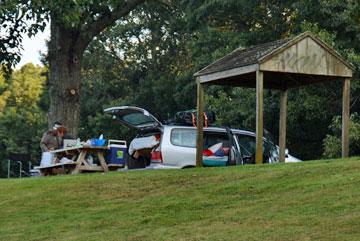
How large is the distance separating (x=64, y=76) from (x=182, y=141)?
5.65 meters

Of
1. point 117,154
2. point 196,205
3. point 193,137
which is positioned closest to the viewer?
point 196,205

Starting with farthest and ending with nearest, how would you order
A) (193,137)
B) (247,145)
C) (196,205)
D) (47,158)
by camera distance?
(47,158) → (247,145) → (193,137) → (196,205)

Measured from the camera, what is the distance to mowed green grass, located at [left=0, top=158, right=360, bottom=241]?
700cm

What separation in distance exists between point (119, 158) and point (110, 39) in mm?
28296

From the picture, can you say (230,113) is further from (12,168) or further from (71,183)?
(12,168)

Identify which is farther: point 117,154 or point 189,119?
point 117,154

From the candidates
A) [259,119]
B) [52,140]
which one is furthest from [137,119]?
[259,119]

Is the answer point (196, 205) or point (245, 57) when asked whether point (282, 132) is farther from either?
point (196, 205)

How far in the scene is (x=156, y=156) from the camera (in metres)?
14.2

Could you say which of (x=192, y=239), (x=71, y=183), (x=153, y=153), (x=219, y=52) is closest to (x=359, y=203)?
(x=192, y=239)

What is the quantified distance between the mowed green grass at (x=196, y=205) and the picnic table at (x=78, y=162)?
274 cm

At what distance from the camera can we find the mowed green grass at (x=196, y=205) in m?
7.00

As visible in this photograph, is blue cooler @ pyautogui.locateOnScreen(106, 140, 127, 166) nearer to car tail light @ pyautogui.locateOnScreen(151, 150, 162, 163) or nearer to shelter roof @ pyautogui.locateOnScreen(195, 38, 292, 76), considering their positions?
car tail light @ pyautogui.locateOnScreen(151, 150, 162, 163)

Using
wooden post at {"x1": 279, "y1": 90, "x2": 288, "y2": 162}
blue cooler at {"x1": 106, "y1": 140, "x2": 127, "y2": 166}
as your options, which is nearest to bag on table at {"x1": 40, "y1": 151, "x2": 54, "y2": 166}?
blue cooler at {"x1": 106, "y1": 140, "x2": 127, "y2": 166}
